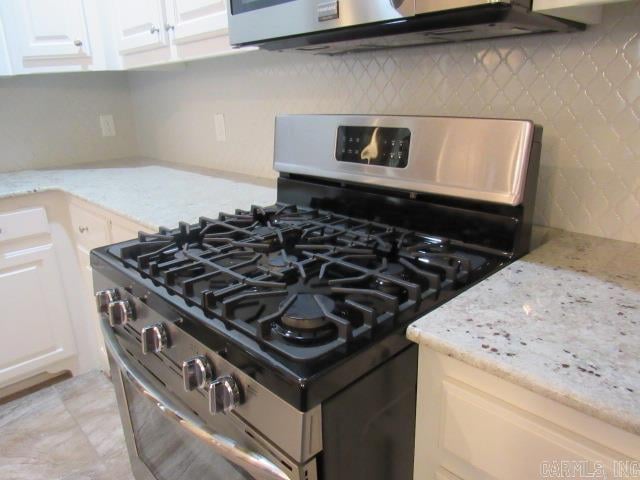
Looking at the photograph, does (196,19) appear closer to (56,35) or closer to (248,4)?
(248,4)

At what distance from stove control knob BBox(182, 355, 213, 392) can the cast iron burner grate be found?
7 cm

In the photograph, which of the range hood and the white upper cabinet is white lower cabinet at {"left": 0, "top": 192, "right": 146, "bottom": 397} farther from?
the range hood

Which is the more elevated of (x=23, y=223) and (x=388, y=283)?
(x=388, y=283)

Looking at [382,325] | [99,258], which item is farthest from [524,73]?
[99,258]

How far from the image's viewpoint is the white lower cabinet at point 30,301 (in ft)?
5.82

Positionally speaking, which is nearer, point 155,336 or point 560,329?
point 560,329

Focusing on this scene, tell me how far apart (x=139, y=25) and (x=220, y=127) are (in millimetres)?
479

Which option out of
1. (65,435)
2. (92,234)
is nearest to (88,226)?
(92,234)

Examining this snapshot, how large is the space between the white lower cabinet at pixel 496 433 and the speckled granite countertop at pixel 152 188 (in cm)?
86

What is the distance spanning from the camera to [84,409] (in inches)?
73.6

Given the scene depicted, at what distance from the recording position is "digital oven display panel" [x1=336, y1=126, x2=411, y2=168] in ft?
3.26

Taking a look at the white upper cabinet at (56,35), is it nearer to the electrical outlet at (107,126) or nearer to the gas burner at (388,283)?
the electrical outlet at (107,126)

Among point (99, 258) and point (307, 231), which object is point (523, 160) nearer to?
point (307, 231)

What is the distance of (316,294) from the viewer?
2.45 ft
